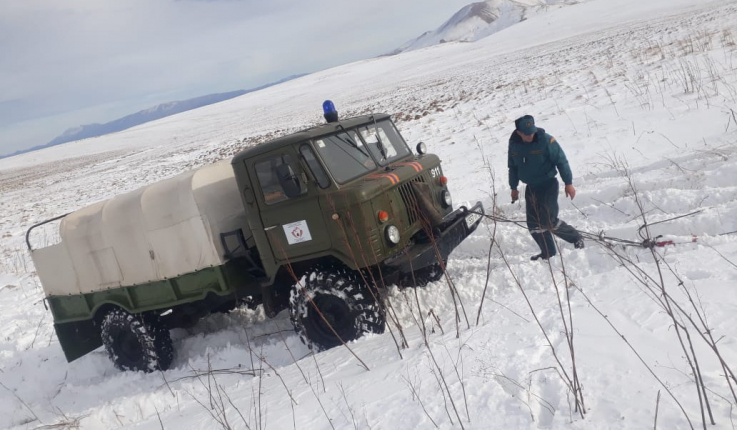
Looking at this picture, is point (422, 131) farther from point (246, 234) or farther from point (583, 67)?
point (246, 234)

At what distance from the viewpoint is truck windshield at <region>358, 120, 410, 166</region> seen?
5867 mm

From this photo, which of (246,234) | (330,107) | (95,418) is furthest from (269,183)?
(95,418)

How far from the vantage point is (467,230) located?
18.3 feet

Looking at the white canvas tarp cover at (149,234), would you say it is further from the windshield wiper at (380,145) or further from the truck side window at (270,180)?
the windshield wiper at (380,145)

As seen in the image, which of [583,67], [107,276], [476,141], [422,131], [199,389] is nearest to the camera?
[199,389]

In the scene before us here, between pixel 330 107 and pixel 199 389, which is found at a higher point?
pixel 330 107

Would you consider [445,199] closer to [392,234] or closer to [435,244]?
[392,234]

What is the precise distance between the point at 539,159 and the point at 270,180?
3020mm

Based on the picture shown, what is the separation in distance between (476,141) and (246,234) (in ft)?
22.6

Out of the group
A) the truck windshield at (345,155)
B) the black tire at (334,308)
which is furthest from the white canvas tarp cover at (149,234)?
the truck windshield at (345,155)

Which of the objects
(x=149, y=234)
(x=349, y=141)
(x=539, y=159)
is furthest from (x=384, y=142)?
(x=149, y=234)

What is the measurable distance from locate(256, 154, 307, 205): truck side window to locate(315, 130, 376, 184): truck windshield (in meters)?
0.49

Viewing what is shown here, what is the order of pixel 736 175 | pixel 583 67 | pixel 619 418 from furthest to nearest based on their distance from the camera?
pixel 583 67
pixel 736 175
pixel 619 418

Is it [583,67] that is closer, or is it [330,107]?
[330,107]
